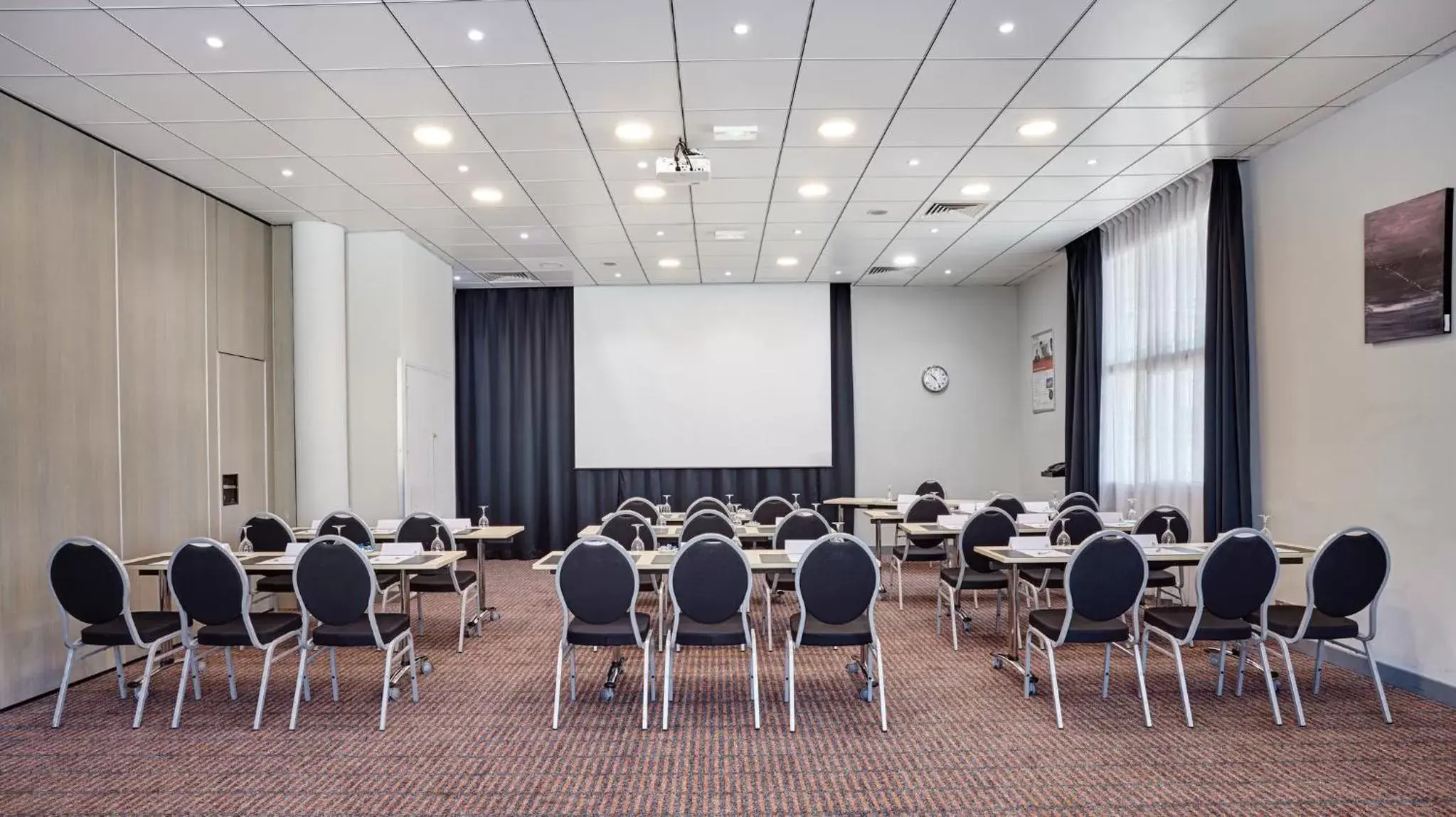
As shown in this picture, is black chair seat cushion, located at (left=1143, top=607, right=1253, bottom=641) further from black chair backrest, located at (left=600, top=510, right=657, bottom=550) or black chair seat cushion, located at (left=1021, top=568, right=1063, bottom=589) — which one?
black chair backrest, located at (left=600, top=510, right=657, bottom=550)

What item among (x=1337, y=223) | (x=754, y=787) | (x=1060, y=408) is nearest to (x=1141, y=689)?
(x=754, y=787)

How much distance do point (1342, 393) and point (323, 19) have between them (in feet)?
21.9

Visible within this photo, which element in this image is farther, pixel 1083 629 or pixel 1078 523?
pixel 1078 523

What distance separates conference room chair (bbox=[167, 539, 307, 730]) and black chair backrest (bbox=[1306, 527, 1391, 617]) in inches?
224

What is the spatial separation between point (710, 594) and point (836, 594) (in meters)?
0.68

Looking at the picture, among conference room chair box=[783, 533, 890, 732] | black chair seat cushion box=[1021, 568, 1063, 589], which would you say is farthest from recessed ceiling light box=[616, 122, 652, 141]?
black chair seat cushion box=[1021, 568, 1063, 589]

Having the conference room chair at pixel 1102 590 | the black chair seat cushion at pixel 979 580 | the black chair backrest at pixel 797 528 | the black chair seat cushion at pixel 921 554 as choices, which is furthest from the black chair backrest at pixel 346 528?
the conference room chair at pixel 1102 590

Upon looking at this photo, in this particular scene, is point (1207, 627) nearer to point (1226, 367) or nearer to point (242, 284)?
point (1226, 367)

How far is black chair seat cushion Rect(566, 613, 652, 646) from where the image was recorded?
4.27 meters

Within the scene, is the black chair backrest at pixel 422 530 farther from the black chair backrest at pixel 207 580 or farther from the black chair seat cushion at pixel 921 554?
the black chair seat cushion at pixel 921 554

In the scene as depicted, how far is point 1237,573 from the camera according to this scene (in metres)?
4.23

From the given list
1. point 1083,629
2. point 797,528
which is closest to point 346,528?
point 797,528

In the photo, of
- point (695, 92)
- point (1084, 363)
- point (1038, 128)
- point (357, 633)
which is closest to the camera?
point (357, 633)

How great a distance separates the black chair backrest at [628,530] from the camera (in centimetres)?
595
